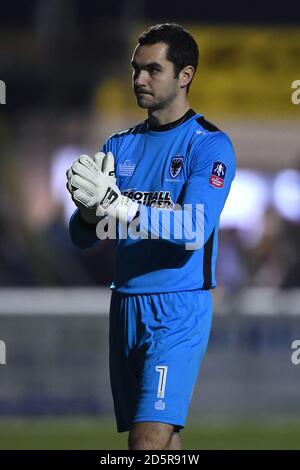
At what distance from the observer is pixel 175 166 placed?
599 centimetres

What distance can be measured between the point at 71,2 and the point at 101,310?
731cm

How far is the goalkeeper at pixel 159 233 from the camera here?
18.7 ft

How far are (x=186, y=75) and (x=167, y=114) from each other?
0.68ft

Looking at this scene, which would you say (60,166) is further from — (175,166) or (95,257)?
(175,166)

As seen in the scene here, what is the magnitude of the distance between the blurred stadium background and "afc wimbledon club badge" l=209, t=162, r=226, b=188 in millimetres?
4259

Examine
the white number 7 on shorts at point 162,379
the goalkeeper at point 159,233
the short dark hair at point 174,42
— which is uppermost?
the short dark hair at point 174,42

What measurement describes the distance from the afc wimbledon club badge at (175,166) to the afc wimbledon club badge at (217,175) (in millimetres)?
183

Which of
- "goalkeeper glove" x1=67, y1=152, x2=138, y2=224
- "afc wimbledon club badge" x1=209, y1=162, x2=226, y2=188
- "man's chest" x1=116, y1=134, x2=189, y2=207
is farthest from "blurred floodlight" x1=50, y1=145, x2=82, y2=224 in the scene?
"goalkeeper glove" x1=67, y1=152, x2=138, y2=224

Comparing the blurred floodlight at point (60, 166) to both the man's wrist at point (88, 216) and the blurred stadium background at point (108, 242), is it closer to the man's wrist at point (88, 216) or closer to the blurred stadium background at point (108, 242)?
the blurred stadium background at point (108, 242)

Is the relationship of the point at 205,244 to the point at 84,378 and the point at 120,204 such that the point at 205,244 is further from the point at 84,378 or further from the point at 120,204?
the point at 84,378

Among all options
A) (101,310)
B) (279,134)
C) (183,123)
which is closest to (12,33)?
(279,134)

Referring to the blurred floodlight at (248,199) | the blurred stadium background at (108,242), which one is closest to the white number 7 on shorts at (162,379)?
the blurred stadium background at (108,242)

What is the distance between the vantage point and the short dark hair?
6.00 m

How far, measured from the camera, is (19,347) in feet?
37.1
